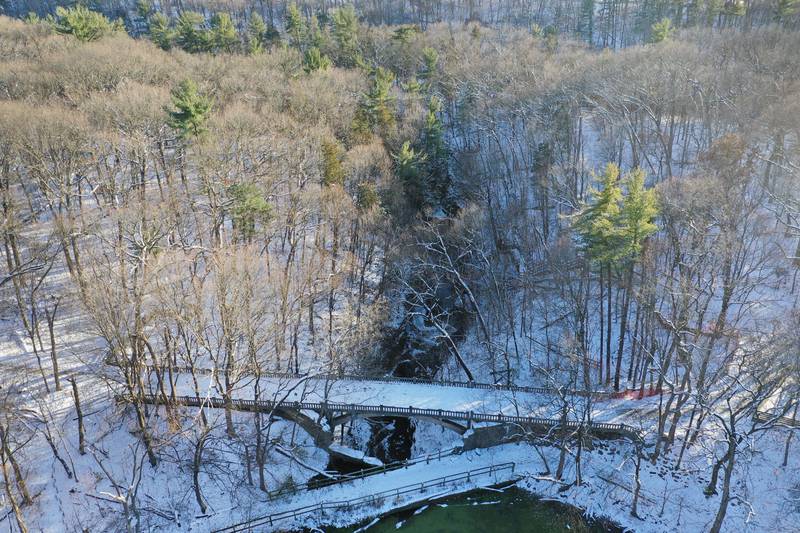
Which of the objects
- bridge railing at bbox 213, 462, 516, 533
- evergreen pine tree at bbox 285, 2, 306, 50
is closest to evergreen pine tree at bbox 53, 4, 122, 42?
evergreen pine tree at bbox 285, 2, 306, 50

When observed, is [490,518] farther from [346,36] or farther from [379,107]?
[346,36]

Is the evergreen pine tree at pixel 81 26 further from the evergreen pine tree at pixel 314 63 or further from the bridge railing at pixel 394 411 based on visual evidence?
the bridge railing at pixel 394 411

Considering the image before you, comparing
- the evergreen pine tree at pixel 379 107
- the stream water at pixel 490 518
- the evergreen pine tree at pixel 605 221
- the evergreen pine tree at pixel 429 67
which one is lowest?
the stream water at pixel 490 518

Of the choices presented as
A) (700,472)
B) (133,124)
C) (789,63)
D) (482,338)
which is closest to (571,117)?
(789,63)

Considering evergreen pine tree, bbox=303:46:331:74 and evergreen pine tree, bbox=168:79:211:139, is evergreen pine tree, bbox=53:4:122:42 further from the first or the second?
evergreen pine tree, bbox=168:79:211:139

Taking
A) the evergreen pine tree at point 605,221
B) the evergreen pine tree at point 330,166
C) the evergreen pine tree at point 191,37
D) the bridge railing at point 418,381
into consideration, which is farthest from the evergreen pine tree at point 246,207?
the evergreen pine tree at point 191,37

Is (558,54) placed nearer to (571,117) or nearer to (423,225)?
(571,117)
